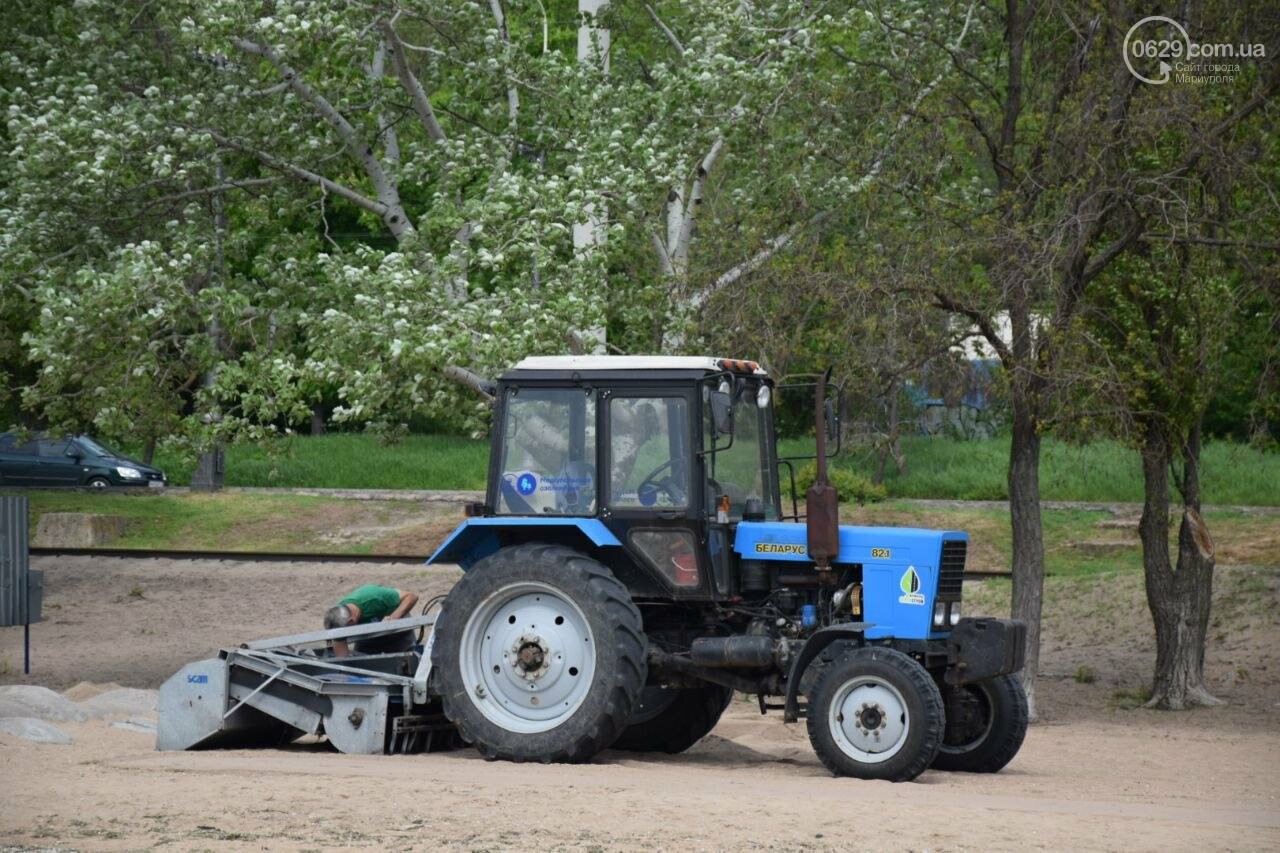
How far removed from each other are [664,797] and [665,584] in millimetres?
2349

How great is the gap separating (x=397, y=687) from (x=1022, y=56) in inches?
364

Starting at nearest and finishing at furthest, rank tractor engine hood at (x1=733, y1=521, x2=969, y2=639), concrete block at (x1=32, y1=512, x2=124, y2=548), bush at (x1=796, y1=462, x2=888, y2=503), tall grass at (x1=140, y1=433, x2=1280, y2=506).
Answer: tractor engine hood at (x1=733, y1=521, x2=969, y2=639)
concrete block at (x1=32, y1=512, x2=124, y2=548)
bush at (x1=796, y1=462, x2=888, y2=503)
tall grass at (x1=140, y1=433, x2=1280, y2=506)

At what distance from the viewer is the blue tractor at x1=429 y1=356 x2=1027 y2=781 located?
36.7ft

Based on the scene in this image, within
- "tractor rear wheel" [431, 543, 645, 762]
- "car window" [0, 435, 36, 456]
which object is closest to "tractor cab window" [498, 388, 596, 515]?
"tractor rear wheel" [431, 543, 645, 762]

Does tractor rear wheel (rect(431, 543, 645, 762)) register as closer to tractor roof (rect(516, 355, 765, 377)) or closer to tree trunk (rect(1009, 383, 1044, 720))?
tractor roof (rect(516, 355, 765, 377))

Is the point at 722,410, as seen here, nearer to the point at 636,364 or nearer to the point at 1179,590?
the point at 636,364

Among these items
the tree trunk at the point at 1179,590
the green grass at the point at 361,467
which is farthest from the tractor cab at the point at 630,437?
the green grass at the point at 361,467

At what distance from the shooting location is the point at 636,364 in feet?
38.5

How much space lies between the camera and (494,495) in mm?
11867

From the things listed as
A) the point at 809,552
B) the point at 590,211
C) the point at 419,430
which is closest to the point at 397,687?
the point at 809,552

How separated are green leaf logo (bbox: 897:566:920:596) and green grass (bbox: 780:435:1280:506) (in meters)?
15.4

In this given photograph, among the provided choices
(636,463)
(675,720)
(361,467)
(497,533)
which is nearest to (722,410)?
(636,463)

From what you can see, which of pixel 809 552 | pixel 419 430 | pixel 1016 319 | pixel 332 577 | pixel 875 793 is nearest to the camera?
pixel 875 793

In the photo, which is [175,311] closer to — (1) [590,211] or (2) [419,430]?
(1) [590,211]
